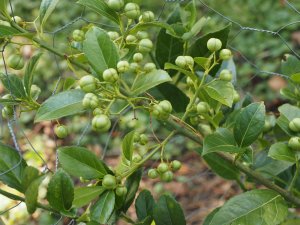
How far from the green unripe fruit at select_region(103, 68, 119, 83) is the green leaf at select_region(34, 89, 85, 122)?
0.06 m

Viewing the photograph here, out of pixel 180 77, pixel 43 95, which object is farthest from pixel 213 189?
pixel 180 77

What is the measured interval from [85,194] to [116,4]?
293mm

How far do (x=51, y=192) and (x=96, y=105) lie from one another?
151 millimetres

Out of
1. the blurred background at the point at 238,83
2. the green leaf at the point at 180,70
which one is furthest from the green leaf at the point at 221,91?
the blurred background at the point at 238,83

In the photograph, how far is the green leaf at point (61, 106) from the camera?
74 cm

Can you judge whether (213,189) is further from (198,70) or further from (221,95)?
(221,95)

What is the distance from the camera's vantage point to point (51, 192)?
75cm

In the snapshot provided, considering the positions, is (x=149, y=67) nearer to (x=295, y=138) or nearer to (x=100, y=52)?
(x=100, y=52)

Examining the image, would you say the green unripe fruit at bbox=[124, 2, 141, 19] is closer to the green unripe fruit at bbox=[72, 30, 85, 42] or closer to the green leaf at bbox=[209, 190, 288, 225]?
the green unripe fruit at bbox=[72, 30, 85, 42]

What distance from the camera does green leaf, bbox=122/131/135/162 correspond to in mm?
793

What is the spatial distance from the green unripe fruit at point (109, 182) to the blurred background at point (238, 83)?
1.22 m

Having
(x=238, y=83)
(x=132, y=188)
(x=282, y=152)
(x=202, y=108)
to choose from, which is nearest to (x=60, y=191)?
(x=132, y=188)

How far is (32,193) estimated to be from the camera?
27.1 inches

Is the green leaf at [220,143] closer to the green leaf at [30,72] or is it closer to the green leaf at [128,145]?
the green leaf at [128,145]
